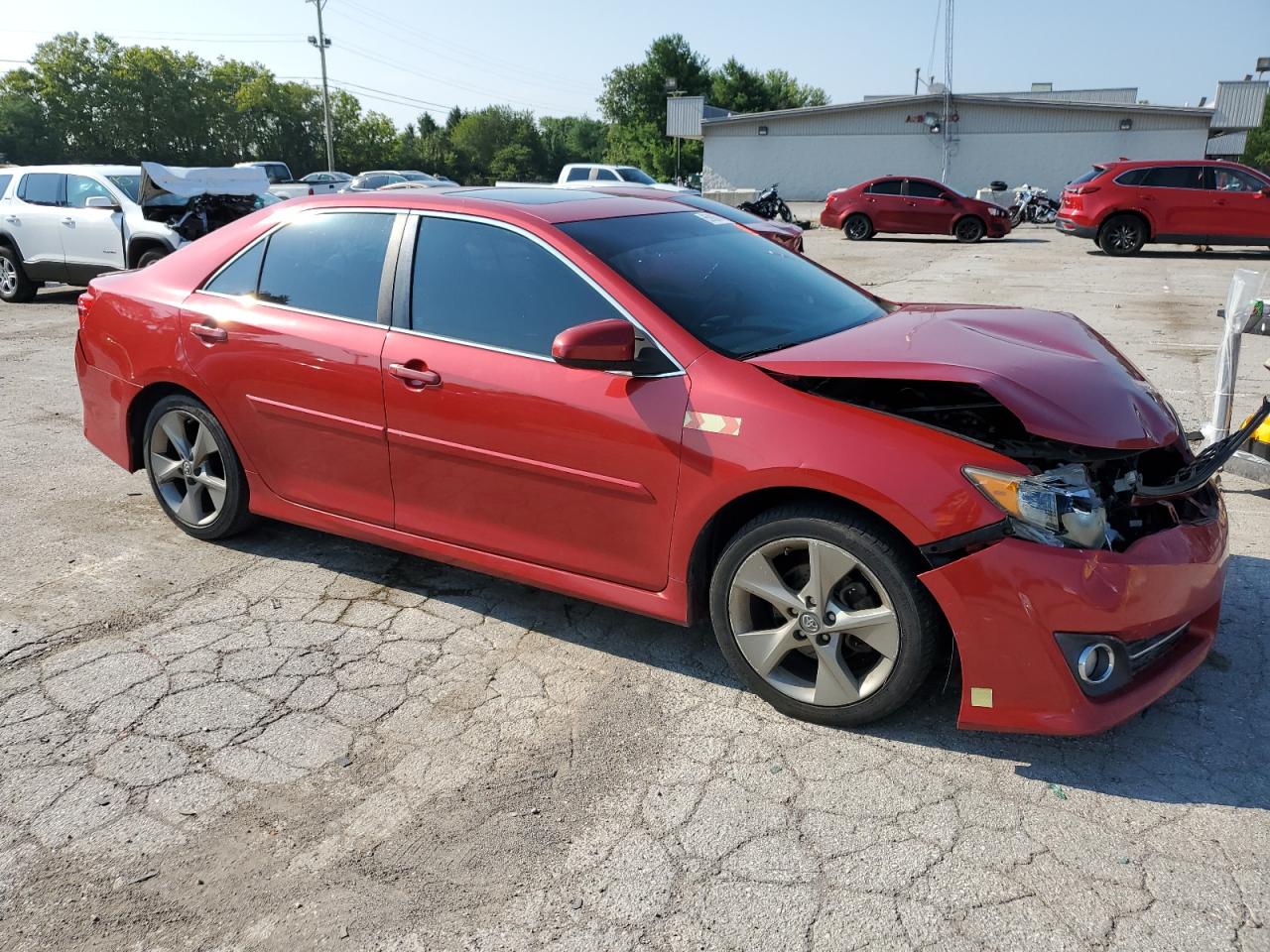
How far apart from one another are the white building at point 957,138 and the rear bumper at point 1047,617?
41291mm

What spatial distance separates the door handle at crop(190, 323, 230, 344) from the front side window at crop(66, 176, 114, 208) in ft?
32.1

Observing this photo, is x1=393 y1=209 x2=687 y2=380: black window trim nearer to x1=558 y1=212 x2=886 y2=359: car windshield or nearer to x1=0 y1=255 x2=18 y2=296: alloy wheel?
x1=558 y1=212 x2=886 y2=359: car windshield

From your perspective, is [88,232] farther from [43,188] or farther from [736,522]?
[736,522]

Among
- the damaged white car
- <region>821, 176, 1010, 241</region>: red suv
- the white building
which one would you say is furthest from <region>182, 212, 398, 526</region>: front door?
the white building

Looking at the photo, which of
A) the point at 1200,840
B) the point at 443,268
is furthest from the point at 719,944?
the point at 443,268

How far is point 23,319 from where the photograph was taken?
39.5 feet

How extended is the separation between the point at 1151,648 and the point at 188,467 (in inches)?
158

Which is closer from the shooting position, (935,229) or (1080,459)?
(1080,459)

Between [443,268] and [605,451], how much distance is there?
105 centimetres

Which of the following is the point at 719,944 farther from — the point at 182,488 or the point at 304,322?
the point at 182,488

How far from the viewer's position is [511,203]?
3.89 m

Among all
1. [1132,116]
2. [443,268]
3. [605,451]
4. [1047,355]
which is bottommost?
[605,451]

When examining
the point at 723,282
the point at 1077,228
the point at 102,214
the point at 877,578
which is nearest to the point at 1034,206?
the point at 1077,228

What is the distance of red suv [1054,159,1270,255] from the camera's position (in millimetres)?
17812
